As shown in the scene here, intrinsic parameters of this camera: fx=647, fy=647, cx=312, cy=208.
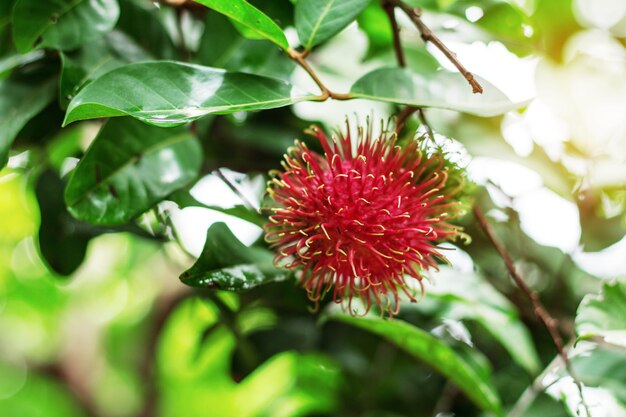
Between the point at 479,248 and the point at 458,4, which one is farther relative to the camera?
the point at 479,248

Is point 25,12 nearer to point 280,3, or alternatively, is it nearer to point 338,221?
point 280,3

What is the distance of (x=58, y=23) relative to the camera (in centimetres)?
79

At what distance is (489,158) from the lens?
1036 mm

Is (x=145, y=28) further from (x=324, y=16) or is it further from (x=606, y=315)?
(x=606, y=315)

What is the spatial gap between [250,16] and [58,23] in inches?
10.3

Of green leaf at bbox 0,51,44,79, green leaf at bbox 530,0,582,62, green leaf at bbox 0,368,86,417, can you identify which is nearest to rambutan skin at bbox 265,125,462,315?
green leaf at bbox 0,51,44,79

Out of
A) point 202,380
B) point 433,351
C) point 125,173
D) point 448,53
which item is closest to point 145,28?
point 125,173

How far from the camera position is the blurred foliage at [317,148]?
0.73 meters

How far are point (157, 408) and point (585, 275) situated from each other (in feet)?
5.56

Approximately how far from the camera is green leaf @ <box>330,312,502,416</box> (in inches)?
34.2

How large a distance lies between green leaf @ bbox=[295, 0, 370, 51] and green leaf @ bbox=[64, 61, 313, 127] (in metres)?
0.09

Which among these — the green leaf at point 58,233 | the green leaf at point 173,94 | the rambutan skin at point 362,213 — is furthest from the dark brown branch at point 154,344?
the green leaf at point 173,94

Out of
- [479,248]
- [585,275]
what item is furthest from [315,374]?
[585,275]

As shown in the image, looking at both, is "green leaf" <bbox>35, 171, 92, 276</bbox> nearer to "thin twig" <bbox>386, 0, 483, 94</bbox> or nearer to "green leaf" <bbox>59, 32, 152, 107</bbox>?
"green leaf" <bbox>59, 32, 152, 107</bbox>
